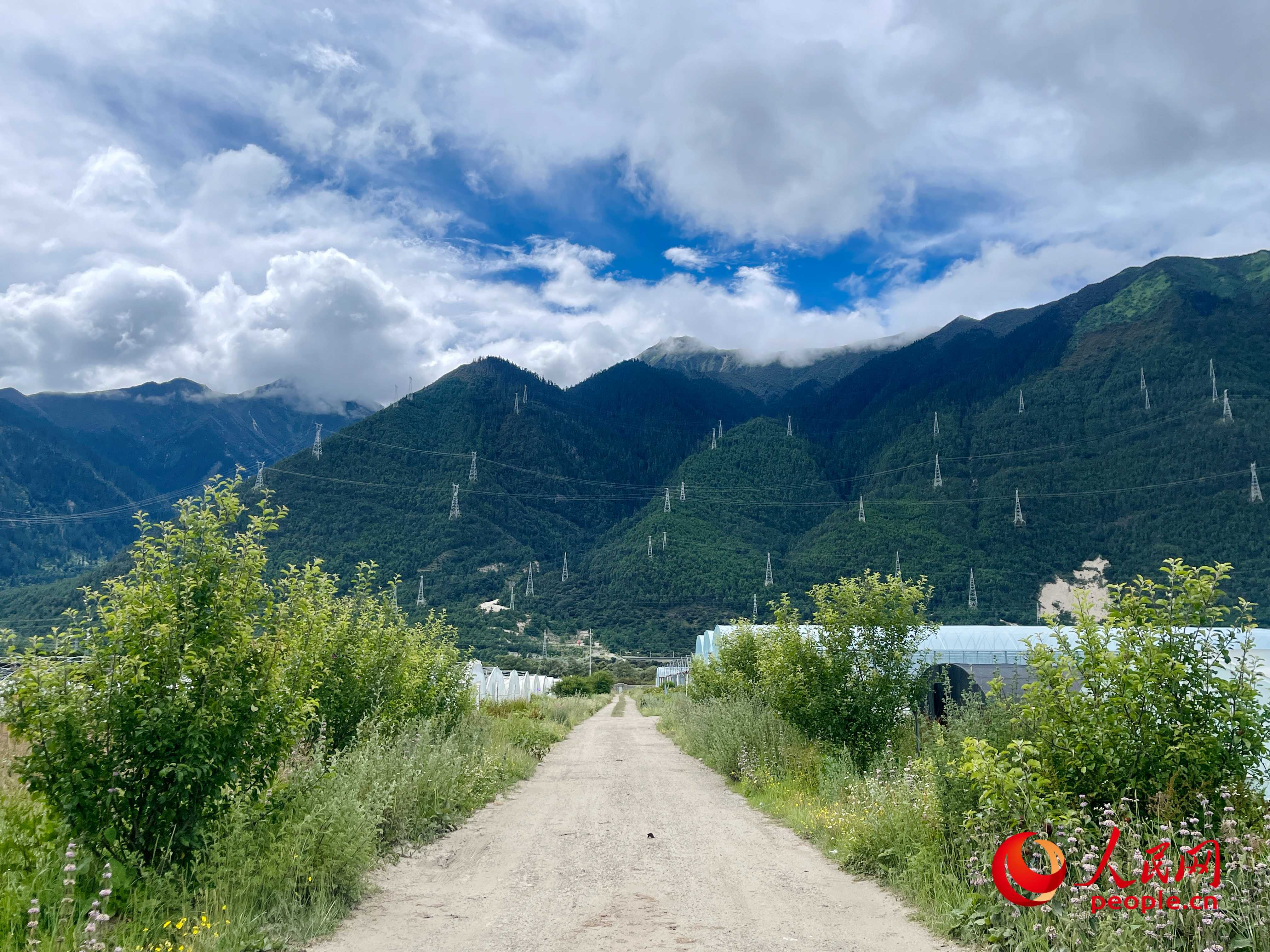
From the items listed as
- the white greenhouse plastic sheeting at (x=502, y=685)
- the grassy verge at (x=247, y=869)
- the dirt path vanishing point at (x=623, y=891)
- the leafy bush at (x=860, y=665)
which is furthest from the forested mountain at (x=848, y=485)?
the grassy verge at (x=247, y=869)

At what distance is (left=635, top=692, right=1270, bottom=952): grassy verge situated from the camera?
488cm

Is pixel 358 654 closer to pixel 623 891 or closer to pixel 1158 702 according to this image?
pixel 623 891

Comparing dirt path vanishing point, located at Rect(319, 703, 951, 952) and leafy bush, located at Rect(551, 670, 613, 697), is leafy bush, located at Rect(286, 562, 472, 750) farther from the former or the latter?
leafy bush, located at Rect(551, 670, 613, 697)

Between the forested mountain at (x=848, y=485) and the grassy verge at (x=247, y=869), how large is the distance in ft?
251

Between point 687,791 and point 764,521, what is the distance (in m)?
106

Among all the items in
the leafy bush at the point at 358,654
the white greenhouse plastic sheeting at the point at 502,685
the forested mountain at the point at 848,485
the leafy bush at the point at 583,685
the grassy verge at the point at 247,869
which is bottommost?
the leafy bush at the point at 583,685

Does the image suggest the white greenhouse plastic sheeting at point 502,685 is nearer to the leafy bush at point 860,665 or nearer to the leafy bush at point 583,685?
the leafy bush at point 583,685

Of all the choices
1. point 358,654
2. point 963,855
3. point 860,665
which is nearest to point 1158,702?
point 963,855

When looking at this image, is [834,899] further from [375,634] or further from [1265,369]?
[1265,369]

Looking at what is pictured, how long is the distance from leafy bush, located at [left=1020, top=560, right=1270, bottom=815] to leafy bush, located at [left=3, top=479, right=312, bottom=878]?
6644mm

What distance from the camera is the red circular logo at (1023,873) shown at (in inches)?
220

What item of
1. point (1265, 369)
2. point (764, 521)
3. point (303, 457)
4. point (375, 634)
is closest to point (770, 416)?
point (764, 521)

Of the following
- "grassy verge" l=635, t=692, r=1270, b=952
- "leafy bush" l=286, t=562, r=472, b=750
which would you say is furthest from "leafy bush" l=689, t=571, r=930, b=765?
"leafy bush" l=286, t=562, r=472, b=750

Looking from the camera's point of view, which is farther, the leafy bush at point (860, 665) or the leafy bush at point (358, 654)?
the leafy bush at point (860, 665)
